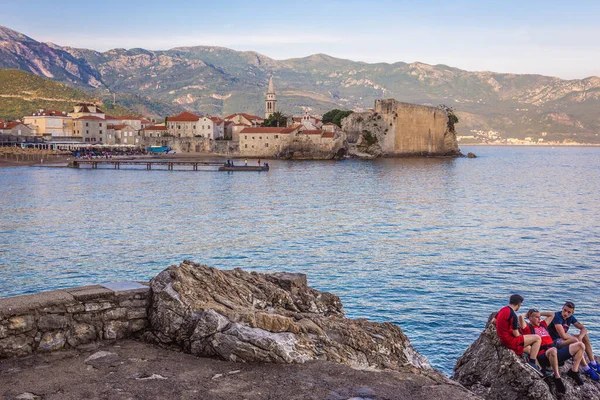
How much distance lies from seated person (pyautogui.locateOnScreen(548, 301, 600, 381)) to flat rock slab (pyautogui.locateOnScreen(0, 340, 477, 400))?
3.03 meters

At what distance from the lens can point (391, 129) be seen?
11406cm

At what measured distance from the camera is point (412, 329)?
596 inches

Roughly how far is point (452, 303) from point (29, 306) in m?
12.9

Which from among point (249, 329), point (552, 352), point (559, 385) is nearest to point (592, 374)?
point (559, 385)

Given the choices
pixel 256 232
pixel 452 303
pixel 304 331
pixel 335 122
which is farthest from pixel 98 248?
pixel 335 122

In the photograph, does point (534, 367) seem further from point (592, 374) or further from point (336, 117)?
point (336, 117)

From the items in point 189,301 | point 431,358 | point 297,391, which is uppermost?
point 189,301

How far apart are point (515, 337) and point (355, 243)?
743 inches

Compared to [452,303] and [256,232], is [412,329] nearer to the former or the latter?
[452,303]

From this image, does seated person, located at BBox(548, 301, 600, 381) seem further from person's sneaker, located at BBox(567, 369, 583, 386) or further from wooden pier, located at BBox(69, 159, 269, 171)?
wooden pier, located at BBox(69, 159, 269, 171)

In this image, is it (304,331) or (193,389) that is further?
(304,331)

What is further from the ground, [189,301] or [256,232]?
[189,301]

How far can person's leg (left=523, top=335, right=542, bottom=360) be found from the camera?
8609 mm

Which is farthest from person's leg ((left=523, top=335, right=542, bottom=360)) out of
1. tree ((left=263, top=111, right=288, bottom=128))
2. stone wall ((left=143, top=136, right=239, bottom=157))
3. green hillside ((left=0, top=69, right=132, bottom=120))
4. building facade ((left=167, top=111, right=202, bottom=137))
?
green hillside ((left=0, top=69, right=132, bottom=120))
